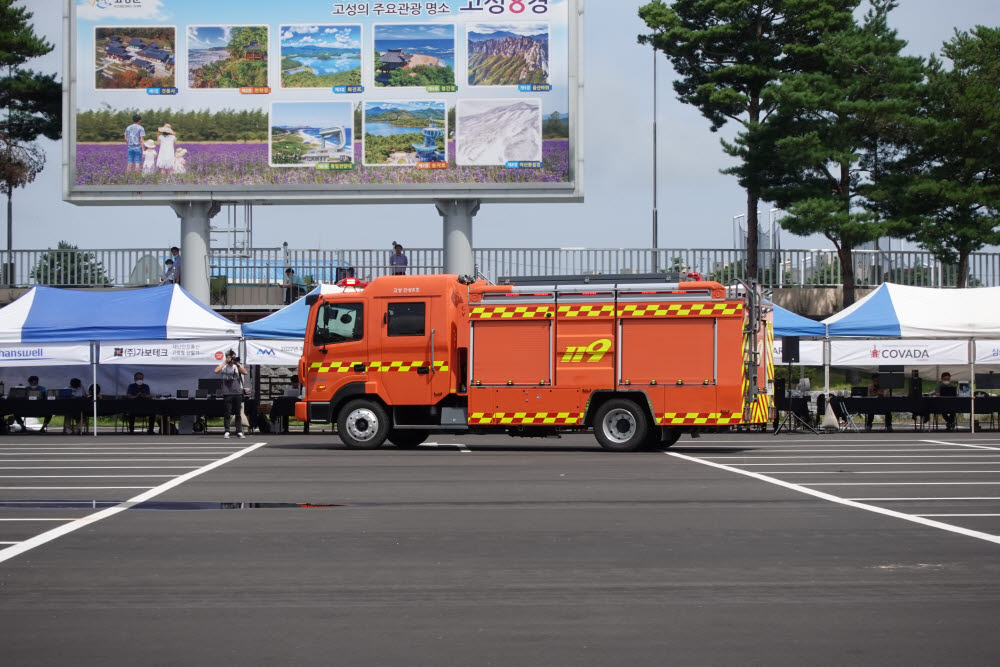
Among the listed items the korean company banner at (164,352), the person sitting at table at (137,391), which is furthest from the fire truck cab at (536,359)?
the person sitting at table at (137,391)

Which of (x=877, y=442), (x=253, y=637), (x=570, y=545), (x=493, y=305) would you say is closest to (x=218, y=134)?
(x=493, y=305)

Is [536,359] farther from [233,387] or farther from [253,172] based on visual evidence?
[253,172]

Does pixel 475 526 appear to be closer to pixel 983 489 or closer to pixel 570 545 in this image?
pixel 570 545

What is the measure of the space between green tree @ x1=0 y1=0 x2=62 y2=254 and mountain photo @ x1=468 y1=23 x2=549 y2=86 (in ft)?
49.1

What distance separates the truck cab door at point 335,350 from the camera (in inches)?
881

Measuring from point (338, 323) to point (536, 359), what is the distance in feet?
11.8

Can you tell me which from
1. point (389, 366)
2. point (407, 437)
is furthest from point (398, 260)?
point (389, 366)

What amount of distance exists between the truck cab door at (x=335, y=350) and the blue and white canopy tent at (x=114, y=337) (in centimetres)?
552

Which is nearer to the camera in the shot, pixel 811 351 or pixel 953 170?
pixel 811 351

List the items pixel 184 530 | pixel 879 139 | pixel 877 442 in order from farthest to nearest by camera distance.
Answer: pixel 879 139
pixel 877 442
pixel 184 530

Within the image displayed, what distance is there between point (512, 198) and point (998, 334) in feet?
42.9

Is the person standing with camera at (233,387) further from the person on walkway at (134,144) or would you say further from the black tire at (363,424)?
the person on walkway at (134,144)

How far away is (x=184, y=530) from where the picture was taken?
1097 cm

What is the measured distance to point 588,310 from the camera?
21.7m
